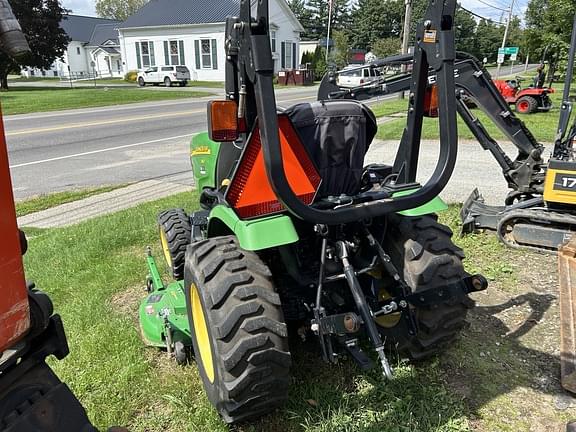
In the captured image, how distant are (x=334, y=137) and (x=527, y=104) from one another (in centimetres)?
1651

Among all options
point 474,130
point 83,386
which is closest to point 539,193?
point 474,130

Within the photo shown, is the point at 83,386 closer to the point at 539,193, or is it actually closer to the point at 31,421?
the point at 31,421

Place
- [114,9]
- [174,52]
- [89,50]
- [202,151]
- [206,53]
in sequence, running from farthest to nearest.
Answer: [114,9] < [89,50] < [174,52] < [206,53] < [202,151]

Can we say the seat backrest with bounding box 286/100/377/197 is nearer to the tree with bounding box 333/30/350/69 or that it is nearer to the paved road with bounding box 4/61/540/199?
the paved road with bounding box 4/61/540/199

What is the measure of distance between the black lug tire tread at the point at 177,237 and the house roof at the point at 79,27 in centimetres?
6350

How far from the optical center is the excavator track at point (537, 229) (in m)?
5.00

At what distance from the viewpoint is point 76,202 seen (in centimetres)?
763

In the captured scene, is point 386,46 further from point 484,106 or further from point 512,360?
point 512,360

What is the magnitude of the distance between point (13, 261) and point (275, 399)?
1.48 meters

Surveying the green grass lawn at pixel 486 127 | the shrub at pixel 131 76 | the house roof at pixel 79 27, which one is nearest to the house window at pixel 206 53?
the shrub at pixel 131 76

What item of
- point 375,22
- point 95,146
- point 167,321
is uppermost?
point 375,22

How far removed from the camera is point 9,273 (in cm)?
142

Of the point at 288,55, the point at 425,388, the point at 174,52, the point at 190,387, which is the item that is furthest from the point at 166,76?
the point at 425,388

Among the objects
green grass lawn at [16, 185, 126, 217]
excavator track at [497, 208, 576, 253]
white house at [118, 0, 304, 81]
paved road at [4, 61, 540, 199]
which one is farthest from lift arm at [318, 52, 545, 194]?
white house at [118, 0, 304, 81]
